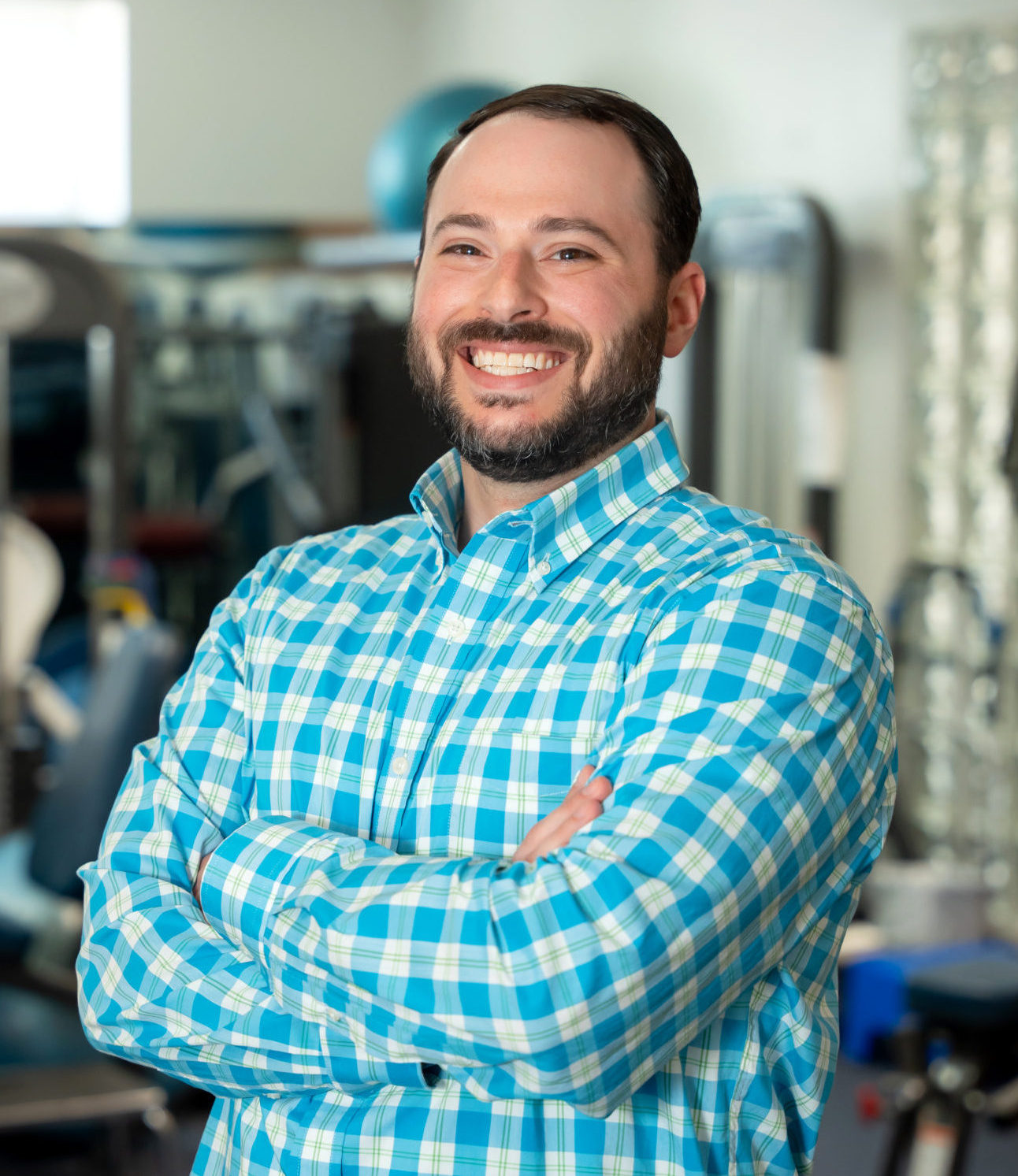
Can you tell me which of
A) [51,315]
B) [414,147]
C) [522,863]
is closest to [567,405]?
[522,863]

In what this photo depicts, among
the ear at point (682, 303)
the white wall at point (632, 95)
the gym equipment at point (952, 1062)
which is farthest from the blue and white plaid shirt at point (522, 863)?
the white wall at point (632, 95)

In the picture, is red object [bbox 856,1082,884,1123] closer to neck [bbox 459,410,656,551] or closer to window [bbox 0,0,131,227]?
neck [bbox 459,410,656,551]

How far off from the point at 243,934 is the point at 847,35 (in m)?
4.37

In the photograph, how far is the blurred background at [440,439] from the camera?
2965mm

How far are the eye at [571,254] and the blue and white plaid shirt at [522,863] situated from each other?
0.49 ft

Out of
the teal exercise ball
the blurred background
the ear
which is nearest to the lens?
the ear

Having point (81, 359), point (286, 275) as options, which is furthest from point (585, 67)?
point (81, 359)

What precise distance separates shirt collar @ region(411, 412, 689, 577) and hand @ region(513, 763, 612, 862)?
201 millimetres

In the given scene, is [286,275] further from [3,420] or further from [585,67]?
[3,420]

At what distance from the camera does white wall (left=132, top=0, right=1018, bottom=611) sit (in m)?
4.70

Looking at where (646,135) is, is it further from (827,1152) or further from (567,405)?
(827,1152)

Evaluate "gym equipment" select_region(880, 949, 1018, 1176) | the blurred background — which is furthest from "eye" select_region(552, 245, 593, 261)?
"gym equipment" select_region(880, 949, 1018, 1176)

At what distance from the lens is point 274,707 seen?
1.24m

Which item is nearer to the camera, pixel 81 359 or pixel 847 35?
pixel 847 35
